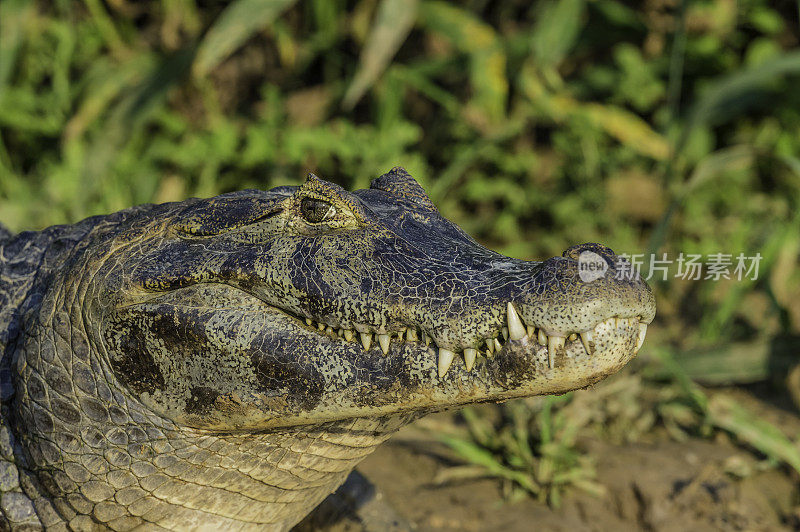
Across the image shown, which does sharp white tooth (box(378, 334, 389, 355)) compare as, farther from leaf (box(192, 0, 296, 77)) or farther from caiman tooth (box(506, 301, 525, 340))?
leaf (box(192, 0, 296, 77))

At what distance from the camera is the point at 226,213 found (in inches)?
82.8

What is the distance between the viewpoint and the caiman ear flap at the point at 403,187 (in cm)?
228

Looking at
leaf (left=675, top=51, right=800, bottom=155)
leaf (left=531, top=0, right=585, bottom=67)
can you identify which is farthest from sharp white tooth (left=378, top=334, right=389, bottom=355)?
leaf (left=531, top=0, right=585, bottom=67)

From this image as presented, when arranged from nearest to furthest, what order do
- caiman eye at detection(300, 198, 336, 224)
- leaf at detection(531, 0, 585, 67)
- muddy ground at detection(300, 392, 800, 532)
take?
caiman eye at detection(300, 198, 336, 224) < muddy ground at detection(300, 392, 800, 532) < leaf at detection(531, 0, 585, 67)

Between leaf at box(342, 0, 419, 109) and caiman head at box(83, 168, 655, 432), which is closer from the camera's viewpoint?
caiman head at box(83, 168, 655, 432)

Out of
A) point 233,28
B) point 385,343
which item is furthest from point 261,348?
point 233,28

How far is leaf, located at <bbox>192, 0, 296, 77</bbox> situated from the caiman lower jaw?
3.21m

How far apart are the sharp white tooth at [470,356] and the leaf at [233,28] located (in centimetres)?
333

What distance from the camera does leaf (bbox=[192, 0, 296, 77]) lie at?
460 cm

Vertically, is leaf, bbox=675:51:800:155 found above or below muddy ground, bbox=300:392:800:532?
above

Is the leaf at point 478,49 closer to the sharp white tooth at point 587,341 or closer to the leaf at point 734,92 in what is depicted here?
the leaf at point 734,92

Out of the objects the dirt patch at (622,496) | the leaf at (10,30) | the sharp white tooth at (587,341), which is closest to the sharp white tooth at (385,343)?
the sharp white tooth at (587,341)

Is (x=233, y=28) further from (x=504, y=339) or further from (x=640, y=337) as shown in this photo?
(x=640, y=337)

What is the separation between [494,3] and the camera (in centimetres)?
577
